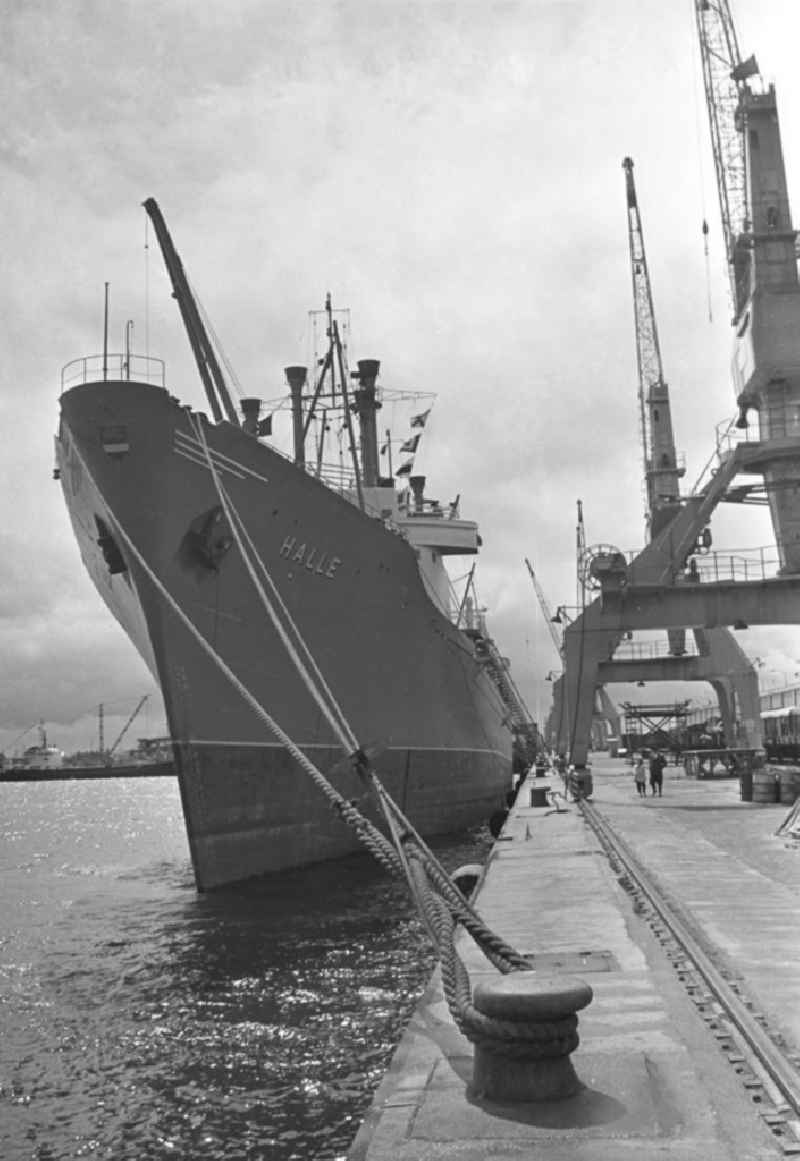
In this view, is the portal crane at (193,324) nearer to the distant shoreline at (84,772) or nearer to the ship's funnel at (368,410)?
the ship's funnel at (368,410)

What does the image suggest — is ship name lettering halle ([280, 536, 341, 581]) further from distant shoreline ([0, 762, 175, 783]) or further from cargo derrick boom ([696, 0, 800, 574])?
distant shoreline ([0, 762, 175, 783])

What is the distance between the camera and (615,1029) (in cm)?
582

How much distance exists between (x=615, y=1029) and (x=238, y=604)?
11160 mm

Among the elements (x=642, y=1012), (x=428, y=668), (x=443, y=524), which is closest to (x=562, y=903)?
(x=642, y=1012)

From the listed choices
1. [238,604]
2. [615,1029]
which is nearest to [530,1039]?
[615,1029]

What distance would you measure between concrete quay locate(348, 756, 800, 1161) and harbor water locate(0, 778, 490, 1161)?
Answer: 1212 millimetres

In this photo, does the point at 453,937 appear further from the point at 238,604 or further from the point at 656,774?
the point at 656,774

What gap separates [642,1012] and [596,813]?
16339mm

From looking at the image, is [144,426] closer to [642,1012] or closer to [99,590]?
[99,590]

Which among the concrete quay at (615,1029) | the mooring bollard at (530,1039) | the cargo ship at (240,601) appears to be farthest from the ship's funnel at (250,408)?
the mooring bollard at (530,1039)

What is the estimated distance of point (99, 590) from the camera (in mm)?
21250

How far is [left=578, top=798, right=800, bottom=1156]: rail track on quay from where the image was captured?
15.4 feet

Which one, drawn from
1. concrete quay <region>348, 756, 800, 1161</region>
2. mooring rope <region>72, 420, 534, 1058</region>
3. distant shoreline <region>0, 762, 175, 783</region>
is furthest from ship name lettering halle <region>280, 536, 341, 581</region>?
distant shoreline <region>0, 762, 175, 783</region>

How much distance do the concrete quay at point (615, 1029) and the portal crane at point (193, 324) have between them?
28.7ft
